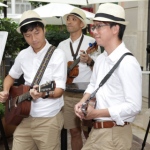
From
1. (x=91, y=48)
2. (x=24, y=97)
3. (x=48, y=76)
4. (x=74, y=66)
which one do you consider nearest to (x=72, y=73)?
(x=74, y=66)

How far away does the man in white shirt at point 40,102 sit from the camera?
3828 mm

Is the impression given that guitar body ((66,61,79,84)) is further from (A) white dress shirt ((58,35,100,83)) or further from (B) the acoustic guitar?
(B) the acoustic guitar

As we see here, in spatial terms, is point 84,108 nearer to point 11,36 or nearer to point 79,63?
point 79,63

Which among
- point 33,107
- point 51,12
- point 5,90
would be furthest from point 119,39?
point 51,12

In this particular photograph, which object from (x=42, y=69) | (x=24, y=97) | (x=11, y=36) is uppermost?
(x=11, y=36)

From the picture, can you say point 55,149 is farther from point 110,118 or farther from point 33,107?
point 110,118

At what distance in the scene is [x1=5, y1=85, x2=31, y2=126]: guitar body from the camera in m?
3.80

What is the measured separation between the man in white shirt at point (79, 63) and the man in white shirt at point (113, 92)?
6.63 feet

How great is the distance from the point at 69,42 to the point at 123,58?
2.64 metres

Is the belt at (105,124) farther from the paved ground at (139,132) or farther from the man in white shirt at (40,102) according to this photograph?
the paved ground at (139,132)

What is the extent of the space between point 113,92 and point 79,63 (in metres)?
2.35

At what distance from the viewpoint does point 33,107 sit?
12.7 feet

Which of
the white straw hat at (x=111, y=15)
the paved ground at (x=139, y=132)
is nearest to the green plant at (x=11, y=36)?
the paved ground at (x=139, y=132)

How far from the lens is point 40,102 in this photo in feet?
12.6
